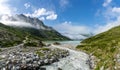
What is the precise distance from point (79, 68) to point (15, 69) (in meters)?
14.9

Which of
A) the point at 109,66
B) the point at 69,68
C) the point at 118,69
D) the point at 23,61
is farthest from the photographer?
the point at 69,68

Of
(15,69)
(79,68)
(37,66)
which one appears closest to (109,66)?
(79,68)

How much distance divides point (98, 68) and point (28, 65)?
12985mm

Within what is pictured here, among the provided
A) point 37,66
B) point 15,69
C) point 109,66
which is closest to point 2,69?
point 15,69

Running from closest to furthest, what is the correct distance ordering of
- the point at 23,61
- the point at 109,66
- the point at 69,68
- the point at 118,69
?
1. the point at 118,69
2. the point at 109,66
3. the point at 23,61
4. the point at 69,68

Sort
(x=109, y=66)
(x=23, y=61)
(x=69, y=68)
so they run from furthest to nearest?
(x=69, y=68), (x=23, y=61), (x=109, y=66)

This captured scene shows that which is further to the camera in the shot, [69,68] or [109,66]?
[69,68]

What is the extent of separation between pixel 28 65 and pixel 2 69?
523 centimetres

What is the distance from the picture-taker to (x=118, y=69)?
1357 inches

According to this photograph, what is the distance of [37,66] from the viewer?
41344mm

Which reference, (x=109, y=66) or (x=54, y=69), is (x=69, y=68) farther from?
(x=109, y=66)

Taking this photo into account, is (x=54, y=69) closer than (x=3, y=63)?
No

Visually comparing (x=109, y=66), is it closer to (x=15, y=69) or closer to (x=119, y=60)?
(x=119, y=60)

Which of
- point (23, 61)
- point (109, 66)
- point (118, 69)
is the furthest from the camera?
point (23, 61)
